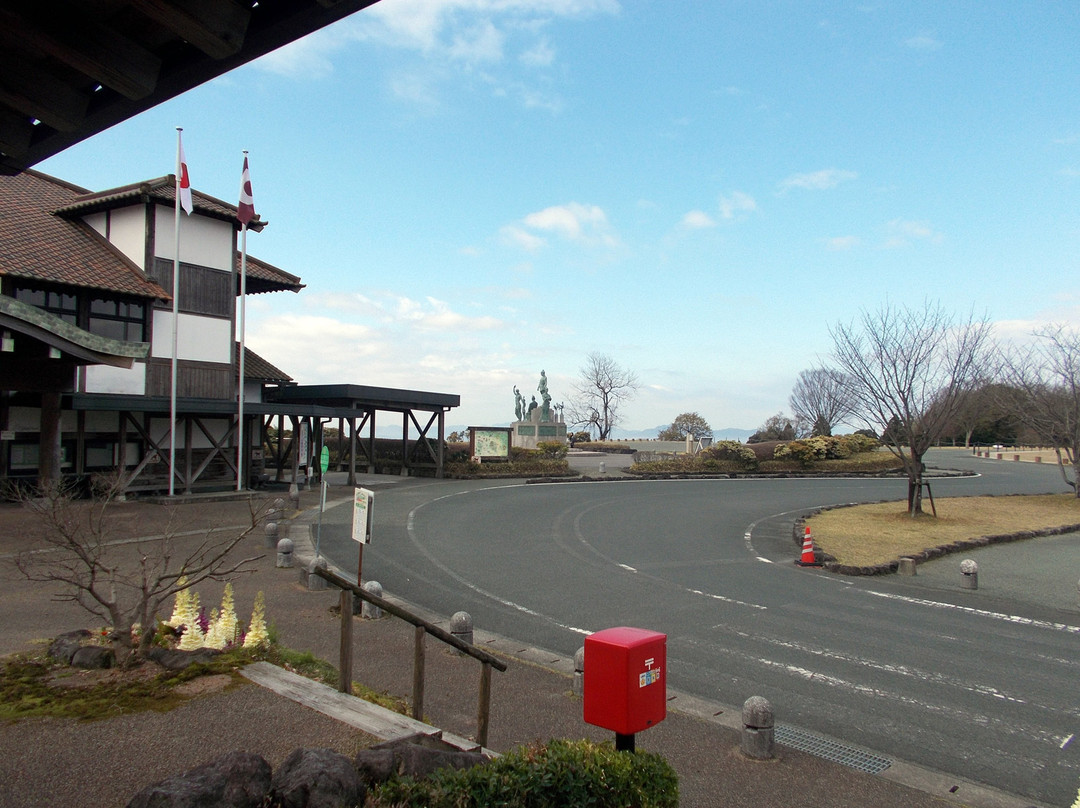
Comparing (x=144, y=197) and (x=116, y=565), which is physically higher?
(x=144, y=197)

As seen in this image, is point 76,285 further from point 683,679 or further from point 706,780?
point 706,780

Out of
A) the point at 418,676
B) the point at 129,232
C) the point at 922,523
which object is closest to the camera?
the point at 418,676

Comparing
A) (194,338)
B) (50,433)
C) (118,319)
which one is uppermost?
(118,319)

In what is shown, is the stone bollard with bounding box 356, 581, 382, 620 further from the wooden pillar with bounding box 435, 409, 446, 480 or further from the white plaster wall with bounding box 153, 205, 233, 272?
the wooden pillar with bounding box 435, 409, 446, 480

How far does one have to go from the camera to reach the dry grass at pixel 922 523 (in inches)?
615

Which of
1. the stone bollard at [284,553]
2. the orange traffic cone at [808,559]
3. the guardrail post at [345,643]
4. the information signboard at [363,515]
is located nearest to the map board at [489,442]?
the orange traffic cone at [808,559]

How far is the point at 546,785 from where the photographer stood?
352 centimetres

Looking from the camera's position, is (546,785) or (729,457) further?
(729,457)

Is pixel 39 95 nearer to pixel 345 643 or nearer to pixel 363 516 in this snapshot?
pixel 345 643

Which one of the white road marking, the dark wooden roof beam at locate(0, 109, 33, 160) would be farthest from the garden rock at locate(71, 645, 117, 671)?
the white road marking

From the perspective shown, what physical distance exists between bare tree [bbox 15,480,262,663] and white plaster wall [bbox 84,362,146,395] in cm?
311

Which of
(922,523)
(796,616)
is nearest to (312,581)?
(796,616)

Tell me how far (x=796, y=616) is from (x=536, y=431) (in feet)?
150

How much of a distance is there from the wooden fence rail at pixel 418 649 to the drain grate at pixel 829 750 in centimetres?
238
